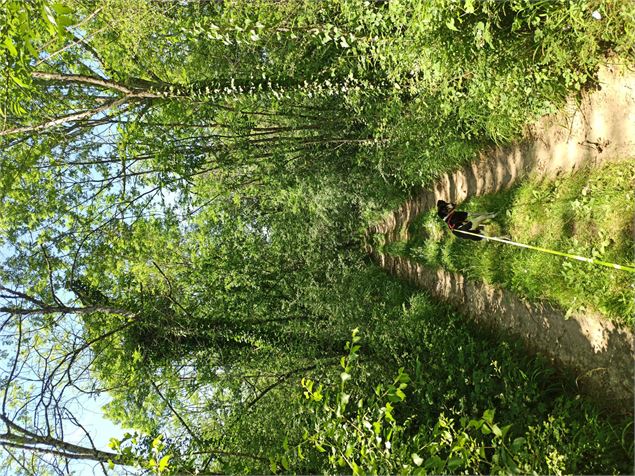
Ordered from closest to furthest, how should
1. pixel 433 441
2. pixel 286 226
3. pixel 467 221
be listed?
pixel 433 441 < pixel 467 221 < pixel 286 226

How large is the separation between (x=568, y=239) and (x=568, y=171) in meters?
0.97

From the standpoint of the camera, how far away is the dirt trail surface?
497 centimetres

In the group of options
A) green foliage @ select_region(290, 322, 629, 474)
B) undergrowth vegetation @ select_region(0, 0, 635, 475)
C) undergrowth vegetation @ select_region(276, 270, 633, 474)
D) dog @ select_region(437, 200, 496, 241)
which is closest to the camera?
green foliage @ select_region(290, 322, 629, 474)

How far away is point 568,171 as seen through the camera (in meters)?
5.88

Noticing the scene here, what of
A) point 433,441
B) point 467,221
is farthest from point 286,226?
point 433,441

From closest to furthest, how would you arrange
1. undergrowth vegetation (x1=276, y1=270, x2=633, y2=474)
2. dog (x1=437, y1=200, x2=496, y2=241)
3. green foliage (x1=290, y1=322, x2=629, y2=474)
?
green foliage (x1=290, y1=322, x2=629, y2=474)
undergrowth vegetation (x1=276, y1=270, x2=633, y2=474)
dog (x1=437, y1=200, x2=496, y2=241)

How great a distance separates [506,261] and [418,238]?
353 cm

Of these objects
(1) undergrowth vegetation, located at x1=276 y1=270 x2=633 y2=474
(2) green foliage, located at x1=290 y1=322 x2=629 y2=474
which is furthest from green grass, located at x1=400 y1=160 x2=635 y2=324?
(2) green foliage, located at x1=290 y1=322 x2=629 y2=474

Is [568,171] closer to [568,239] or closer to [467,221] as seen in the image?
[568,239]

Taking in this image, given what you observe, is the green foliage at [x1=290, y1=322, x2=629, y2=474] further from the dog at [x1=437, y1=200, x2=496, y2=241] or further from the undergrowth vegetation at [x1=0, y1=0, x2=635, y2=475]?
the dog at [x1=437, y1=200, x2=496, y2=241]

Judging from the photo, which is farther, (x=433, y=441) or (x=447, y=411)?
(x=447, y=411)

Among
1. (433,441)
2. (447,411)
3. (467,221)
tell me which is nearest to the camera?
(433,441)

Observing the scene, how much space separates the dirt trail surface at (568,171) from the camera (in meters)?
4.97

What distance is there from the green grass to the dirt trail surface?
7.6 inches
